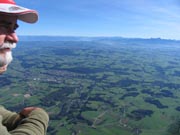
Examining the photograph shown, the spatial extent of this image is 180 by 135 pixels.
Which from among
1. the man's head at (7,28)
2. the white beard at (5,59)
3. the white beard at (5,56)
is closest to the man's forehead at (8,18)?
the man's head at (7,28)

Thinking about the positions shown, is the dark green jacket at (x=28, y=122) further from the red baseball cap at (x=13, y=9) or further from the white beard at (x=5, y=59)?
the red baseball cap at (x=13, y=9)

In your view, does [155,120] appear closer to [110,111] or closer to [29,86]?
[110,111]

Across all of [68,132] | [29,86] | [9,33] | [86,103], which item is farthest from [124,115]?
[9,33]

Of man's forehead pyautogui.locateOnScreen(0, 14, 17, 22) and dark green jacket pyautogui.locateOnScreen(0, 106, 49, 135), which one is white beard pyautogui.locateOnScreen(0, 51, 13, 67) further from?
dark green jacket pyautogui.locateOnScreen(0, 106, 49, 135)

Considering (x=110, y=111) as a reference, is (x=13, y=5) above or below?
above

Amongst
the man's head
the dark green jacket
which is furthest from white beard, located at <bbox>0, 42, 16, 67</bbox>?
the dark green jacket

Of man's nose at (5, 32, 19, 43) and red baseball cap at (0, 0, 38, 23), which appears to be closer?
red baseball cap at (0, 0, 38, 23)
